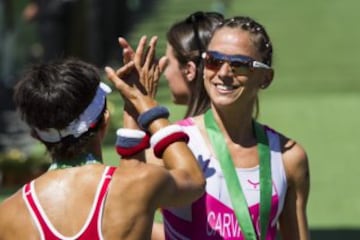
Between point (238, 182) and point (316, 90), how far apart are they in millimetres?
13619

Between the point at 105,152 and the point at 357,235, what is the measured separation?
4049 mm

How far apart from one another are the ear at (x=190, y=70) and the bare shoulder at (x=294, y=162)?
0.64m

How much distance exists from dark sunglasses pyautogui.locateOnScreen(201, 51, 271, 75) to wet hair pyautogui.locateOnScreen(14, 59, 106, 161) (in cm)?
63

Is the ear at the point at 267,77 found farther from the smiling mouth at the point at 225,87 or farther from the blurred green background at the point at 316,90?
the blurred green background at the point at 316,90

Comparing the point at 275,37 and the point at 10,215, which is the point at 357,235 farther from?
the point at 275,37

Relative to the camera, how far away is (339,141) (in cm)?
1420

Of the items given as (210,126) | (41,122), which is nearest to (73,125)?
(41,122)

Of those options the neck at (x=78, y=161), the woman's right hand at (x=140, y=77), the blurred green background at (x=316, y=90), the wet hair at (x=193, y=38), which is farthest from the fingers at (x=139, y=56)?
the blurred green background at (x=316, y=90)

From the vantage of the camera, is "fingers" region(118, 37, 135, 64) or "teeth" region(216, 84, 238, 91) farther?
"teeth" region(216, 84, 238, 91)

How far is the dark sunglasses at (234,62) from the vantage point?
14.6 ft

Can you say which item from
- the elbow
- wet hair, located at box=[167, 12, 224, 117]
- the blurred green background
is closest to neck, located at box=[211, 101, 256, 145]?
wet hair, located at box=[167, 12, 224, 117]

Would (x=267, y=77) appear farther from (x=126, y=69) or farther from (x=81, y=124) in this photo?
(x=81, y=124)

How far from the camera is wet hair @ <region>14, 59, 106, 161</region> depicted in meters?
3.89

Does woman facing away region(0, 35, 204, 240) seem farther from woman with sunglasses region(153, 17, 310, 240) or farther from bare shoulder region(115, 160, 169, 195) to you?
woman with sunglasses region(153, 17, 310, 240)
